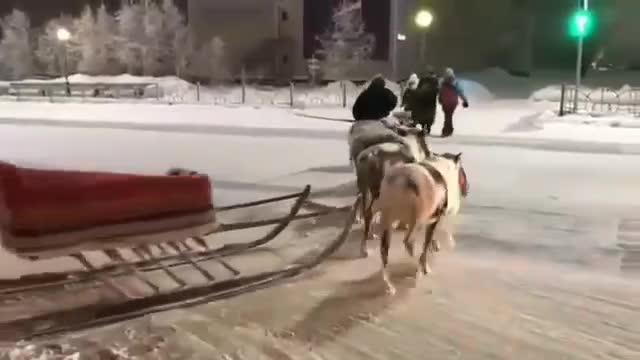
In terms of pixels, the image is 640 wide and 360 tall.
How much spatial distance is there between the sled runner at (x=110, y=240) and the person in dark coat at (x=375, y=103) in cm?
372

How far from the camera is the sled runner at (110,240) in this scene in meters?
6.81

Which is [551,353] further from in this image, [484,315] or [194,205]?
[194,205]

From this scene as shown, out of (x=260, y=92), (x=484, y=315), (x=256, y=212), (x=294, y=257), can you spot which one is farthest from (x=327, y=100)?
(x=484, y=315)

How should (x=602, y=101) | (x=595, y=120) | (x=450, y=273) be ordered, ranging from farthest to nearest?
(x=602, y=101)
(x=595, y=120)
(x=450, y=273)

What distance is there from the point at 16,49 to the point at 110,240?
38.6 meters

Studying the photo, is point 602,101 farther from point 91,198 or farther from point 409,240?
point 91,198

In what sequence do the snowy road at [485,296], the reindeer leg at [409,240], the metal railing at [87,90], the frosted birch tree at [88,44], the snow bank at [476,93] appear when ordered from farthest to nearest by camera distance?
the frosted birch tree at [88,44], the metal railing at [87,90], the snow bank at [476,93], the reindeer leg at [409,240], the snowy road at [485,296]

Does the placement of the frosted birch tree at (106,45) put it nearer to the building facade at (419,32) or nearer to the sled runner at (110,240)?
the building facade at (419,32)

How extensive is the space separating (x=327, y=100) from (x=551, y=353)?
25.1 metres

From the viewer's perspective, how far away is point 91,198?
7.09 m

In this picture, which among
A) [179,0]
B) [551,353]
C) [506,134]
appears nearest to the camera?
[551,353]

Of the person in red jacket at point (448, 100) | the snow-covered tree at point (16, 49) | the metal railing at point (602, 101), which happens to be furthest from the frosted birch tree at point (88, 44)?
the person in red jacket at point (448, 100)

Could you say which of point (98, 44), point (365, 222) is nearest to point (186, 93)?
point (98, 44)

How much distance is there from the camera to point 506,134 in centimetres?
2056
